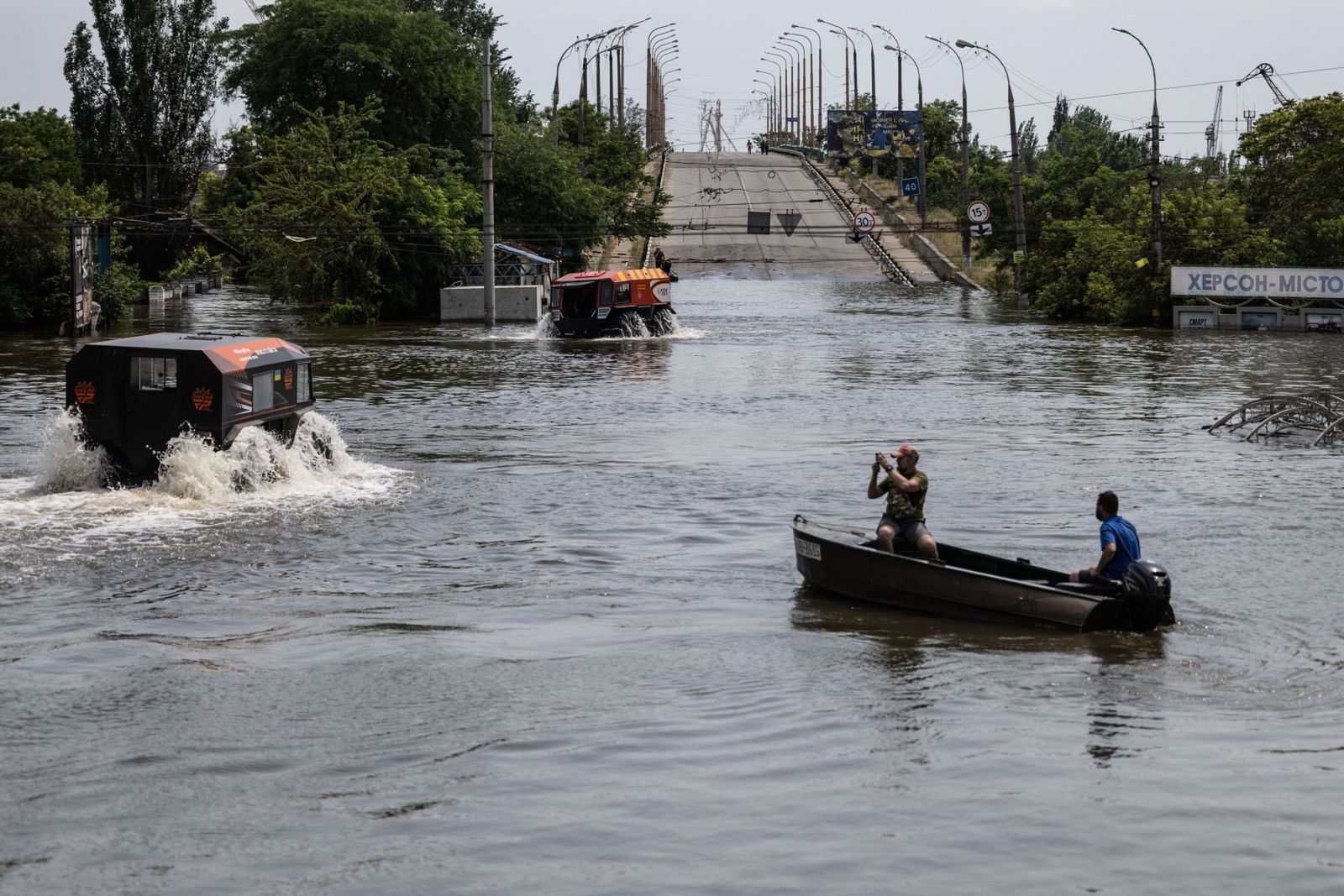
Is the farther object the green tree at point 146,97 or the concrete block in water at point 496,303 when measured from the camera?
the green tree at point 146,97

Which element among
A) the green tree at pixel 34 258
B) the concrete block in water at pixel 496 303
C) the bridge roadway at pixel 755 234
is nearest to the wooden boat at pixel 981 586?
the green tree at pixel 34 258

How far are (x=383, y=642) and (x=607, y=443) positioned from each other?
1445 centimetres

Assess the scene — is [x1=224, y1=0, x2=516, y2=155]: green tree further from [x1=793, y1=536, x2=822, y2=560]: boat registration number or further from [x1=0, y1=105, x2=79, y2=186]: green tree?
[x1=793, y1=536, x2=822, y2=560]: boat registration number

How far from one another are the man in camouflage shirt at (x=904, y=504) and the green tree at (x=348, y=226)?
48209 millimetres

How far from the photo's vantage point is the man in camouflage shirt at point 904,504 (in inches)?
665

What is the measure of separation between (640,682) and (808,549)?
3.80 metres

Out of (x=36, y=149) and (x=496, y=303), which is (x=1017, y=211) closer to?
(x=496, y=303)

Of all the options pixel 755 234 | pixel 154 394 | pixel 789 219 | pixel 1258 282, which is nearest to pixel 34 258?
pixel 154 394

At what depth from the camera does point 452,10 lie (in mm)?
117188

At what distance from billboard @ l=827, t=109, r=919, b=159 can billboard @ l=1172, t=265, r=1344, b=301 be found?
53923 millimetres

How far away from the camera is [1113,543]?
15.6 meters

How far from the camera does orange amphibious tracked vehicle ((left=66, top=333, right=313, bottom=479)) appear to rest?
71.5 ft

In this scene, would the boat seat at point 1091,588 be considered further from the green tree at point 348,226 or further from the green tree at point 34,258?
the green tree at point 348,226

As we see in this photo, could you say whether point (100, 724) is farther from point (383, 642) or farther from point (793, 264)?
point (793, 264)
